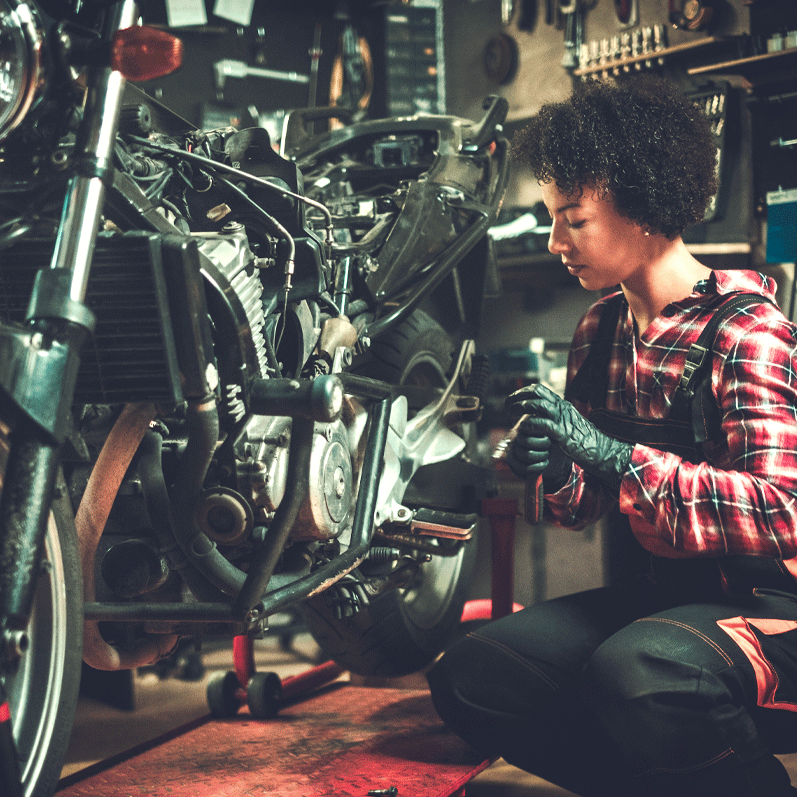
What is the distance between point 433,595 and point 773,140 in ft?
4.85

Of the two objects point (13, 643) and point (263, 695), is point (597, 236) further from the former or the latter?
point (263, 695)

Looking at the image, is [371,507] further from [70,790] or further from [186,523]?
[70,790]

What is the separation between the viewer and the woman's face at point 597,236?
1.62 m

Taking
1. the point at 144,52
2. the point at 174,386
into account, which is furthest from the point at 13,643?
the point at 144,52

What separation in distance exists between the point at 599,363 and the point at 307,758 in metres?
0.94

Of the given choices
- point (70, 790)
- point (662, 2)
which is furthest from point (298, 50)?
point (70, 790)

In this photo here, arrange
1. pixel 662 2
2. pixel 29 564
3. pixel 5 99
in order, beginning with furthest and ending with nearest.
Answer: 1. pixel 662 2
2. pixel 5 99
3. pixel 29 564

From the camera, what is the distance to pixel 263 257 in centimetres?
158

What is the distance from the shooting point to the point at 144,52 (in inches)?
43.2

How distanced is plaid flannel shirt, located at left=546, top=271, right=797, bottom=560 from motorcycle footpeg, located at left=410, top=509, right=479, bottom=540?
1.42 ft

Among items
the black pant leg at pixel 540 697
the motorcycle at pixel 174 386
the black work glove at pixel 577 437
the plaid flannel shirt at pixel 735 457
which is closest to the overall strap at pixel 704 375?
the plaid flannel shirt at pixel 735 457

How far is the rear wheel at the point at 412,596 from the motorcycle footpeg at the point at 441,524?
61mm

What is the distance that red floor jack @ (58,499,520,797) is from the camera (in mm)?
1667

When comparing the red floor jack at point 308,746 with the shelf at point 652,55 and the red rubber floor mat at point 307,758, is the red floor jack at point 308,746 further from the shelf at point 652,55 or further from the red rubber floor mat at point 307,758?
the shelf at point 652,55
